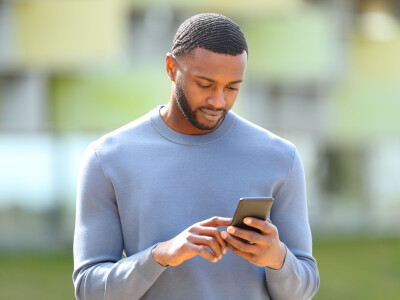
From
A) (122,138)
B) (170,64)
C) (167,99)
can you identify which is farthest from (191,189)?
(167,99)

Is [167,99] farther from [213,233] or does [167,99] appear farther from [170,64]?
[213,233]

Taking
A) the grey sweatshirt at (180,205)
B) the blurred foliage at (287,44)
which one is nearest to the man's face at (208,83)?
the grey sweatshirt at (180,205)

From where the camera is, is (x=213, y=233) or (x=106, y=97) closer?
(x=213, y=233)

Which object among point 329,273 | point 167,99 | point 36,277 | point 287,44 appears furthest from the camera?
point 287,44

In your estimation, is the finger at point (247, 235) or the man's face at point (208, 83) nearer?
the finger at point (247, 235)

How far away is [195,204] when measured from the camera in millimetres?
2797

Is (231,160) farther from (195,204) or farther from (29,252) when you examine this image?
(29,252)

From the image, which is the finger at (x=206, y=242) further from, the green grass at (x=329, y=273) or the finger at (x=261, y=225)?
the green grass at (x=329, y=273)

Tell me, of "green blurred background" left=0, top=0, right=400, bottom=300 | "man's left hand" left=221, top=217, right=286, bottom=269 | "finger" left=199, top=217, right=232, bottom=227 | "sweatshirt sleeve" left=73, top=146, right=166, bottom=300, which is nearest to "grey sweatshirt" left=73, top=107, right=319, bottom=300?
"sweatshirt sleeve" left=73, top=146, right=166, bottom=300

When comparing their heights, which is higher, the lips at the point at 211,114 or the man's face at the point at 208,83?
the man's face at the point at 208,83

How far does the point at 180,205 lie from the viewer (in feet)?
9.16

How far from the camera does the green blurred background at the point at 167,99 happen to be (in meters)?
14.3

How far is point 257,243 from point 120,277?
44 centimetres

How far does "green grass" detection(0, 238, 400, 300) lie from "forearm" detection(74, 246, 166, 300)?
9420mm
